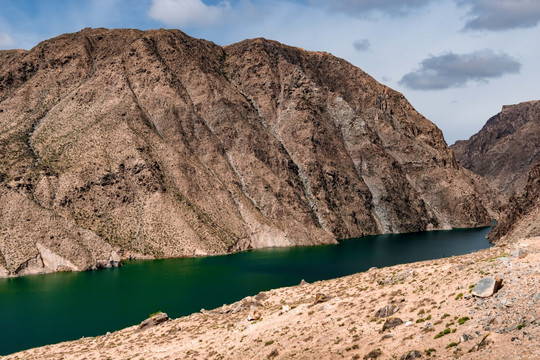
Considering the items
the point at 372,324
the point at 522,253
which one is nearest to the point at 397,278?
the point at 372,324

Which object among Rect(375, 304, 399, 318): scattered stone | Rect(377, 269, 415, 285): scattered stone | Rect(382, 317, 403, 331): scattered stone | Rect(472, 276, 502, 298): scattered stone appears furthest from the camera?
Rect(377, 269, 415, 285): scattered stone

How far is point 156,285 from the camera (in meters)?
99.8

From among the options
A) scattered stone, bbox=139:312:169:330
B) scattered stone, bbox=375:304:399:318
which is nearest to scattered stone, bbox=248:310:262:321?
scattered stone, bbox=139:312:169:330

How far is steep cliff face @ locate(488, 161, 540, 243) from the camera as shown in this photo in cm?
→ 9594

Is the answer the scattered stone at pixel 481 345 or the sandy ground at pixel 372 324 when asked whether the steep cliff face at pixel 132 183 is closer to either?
the sandy ground at pixel 372 324

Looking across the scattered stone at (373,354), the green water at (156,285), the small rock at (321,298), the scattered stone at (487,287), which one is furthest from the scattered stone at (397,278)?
the green water at (156,285)

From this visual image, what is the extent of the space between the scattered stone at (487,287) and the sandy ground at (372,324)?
0.43 metres

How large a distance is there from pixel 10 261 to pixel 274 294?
89.2m

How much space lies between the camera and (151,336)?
1976 inches

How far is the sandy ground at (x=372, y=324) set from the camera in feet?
88.8

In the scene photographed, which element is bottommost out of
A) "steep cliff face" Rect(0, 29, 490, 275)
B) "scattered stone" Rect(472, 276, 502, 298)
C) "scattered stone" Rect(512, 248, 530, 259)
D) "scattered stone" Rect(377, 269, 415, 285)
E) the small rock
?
the small rock

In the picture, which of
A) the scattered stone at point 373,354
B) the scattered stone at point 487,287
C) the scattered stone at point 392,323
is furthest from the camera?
the scattered stone at point 392,323

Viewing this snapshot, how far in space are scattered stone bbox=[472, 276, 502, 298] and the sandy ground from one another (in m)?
0.43

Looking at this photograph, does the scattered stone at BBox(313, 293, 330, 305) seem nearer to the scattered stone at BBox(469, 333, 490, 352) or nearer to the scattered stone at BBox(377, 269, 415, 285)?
the scattered stone at BBox(377, 269, 415, 285)
